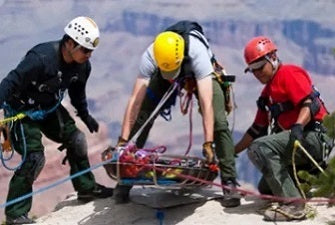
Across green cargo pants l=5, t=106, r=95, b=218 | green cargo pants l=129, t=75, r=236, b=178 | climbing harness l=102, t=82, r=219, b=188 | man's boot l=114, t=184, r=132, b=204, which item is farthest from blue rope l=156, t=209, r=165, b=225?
green cargo pants l=5, t=106, r=95, b=218

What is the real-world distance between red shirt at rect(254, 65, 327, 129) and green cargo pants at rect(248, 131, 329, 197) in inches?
6.1

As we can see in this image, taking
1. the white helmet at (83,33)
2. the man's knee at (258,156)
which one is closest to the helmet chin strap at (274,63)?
the man's knee at (258,156)

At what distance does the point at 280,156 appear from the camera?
6.99 m

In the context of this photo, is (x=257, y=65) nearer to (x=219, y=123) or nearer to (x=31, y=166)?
(x=219, y=123)

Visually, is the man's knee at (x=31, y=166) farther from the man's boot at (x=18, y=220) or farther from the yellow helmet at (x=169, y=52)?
the yellow helmet at (x=169, y=52)

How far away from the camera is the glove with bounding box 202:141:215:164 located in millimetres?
6867

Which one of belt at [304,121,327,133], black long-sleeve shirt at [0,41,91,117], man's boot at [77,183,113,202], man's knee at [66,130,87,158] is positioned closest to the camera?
belt at [304,121,327,133]

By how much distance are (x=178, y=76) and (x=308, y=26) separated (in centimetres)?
552

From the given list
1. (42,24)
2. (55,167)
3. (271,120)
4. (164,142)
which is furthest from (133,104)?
(42,24)

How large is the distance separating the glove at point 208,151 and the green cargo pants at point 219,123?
277 millimetres

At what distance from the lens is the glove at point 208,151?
6.87 m

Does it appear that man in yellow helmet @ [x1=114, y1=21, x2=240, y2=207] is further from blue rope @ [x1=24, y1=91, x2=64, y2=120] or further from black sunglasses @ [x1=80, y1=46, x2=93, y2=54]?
blue rope @ [x1=24, y1=91, x2=64, y2=120]

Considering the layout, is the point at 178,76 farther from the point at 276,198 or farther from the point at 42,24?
the point at 42,24

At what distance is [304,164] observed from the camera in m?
7.19
